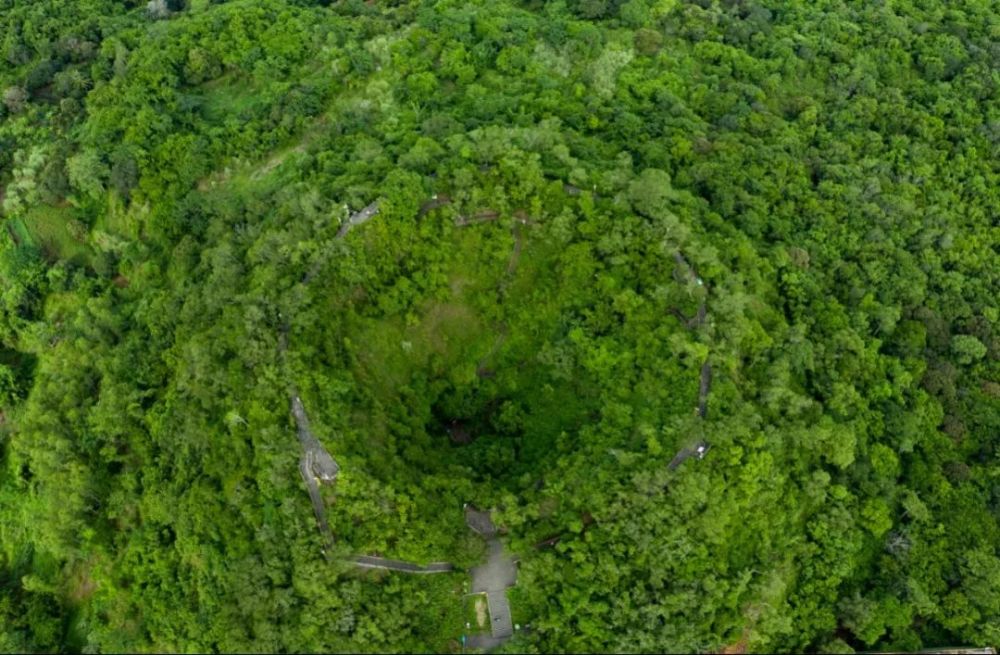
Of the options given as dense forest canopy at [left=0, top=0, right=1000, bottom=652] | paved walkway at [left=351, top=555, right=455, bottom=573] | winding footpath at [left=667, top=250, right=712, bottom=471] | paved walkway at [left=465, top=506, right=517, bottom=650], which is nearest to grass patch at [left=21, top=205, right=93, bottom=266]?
dense forest canopy at [left=0, top=0, right=1000, bottom=652]

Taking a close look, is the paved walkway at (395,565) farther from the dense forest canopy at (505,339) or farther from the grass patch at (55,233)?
the grass patch at (55,233)

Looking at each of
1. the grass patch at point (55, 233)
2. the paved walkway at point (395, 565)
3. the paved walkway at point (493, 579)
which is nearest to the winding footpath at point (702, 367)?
the paved walkway at point (493, 579)

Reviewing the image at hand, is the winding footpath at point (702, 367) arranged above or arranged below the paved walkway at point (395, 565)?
above

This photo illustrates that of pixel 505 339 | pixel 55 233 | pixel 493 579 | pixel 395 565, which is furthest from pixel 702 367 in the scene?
pixel 55 233

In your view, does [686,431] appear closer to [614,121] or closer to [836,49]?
[614,121]

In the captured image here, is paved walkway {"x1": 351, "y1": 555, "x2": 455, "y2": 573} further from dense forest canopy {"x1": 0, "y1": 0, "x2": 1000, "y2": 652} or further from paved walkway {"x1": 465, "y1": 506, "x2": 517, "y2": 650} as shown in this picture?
paved walkway {"x1": 465, "y1": 506, "x2": 517, "y2": 650}

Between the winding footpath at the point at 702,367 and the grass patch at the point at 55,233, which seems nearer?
the winding footpath at the point at 702,367

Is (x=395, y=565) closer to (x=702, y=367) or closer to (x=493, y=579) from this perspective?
(x=493, y=579)

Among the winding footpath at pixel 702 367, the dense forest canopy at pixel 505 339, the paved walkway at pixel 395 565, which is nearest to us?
the paved walkway at pixel 395 565
